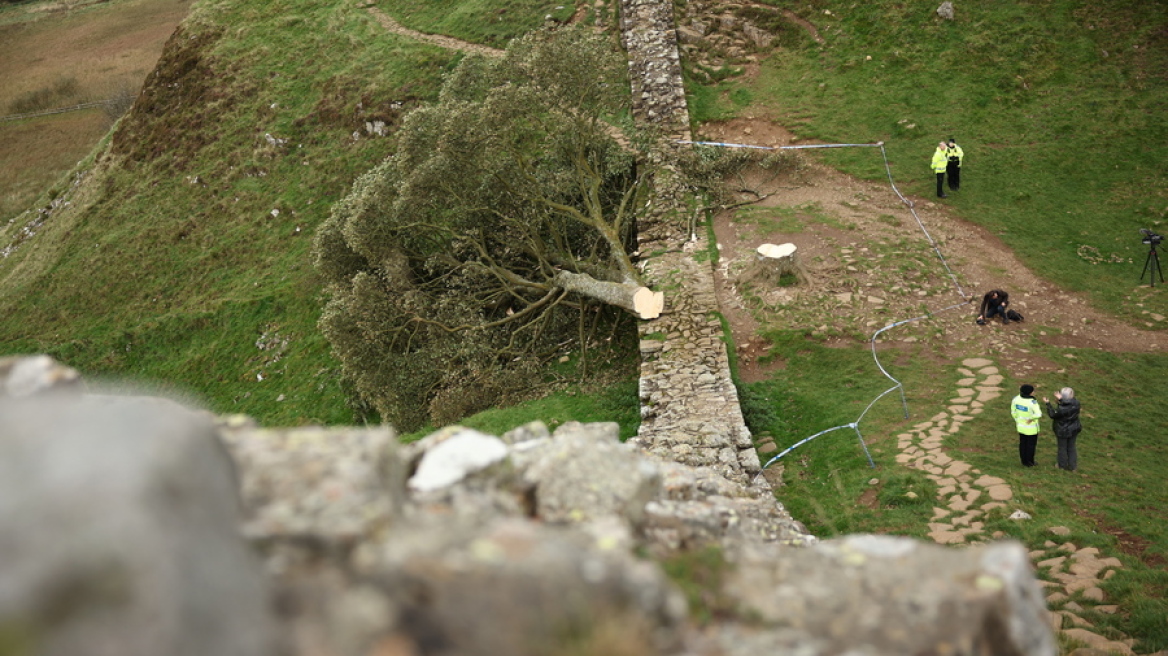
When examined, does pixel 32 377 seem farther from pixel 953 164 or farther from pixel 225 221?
pixel 225 221

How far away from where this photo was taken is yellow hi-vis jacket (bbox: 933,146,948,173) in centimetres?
2352

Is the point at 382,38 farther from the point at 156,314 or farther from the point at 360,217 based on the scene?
the point at 360,217

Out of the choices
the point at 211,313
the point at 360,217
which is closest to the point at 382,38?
the point at 211,313

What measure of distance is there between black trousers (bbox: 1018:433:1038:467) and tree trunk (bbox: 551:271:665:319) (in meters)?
9.26

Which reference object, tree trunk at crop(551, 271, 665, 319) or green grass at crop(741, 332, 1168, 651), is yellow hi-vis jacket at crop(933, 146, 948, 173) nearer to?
green grass at crop(741, 332, 1168, 651)

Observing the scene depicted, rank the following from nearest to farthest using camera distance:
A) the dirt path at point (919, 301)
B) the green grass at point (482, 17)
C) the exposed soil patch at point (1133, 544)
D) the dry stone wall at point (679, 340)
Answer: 1. the exposed soil patch at point (1133, 544)
2. the dirt path at point (919, 301)
3. the dry stone wall at point (679, 340)
4. the green grass at point (482, 17)

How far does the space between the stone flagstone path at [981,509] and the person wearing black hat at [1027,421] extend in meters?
0.91

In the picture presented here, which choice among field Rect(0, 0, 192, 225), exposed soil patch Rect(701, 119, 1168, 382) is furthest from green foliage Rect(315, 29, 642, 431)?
field Rect(0, 0, 192, 225)

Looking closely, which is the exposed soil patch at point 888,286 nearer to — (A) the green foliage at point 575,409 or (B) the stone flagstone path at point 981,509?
(B) the stone flagstone path at point 981,509

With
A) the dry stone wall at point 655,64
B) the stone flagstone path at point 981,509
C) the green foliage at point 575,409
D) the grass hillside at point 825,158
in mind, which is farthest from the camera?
the dry stone wall at point 655,64

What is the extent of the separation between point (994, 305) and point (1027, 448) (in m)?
5.93

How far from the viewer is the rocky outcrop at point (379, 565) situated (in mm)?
3838

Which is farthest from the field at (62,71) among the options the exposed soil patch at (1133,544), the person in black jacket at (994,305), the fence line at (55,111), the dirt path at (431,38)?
the exposed soil patch at (1133,544)

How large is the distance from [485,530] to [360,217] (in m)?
19.9
